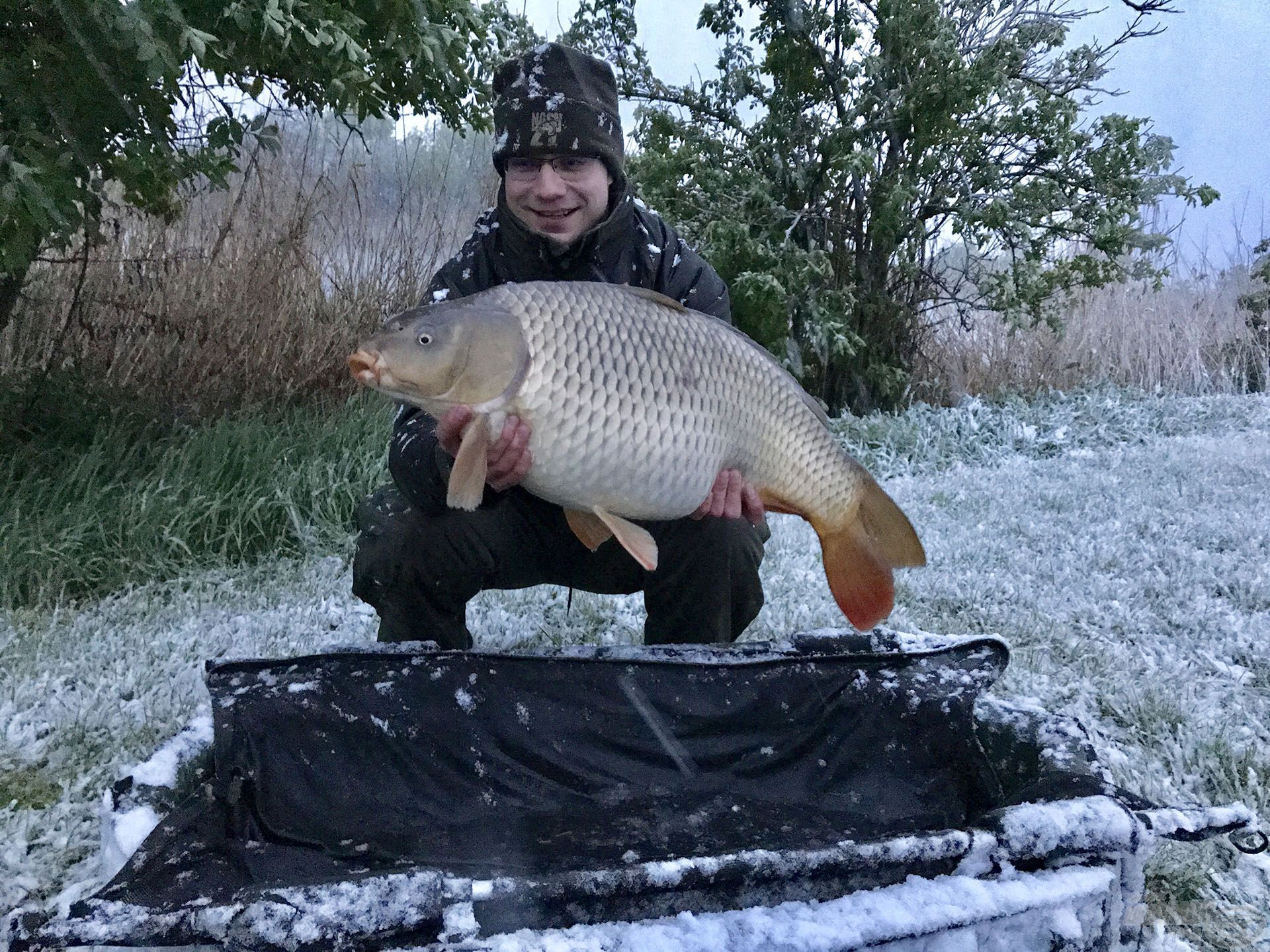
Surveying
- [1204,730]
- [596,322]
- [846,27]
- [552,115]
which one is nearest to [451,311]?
[596,322]

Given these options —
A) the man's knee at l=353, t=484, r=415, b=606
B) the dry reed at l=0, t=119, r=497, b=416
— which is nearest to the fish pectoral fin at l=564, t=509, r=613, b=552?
the man's knee at l=353, t=484, r=415, b=606

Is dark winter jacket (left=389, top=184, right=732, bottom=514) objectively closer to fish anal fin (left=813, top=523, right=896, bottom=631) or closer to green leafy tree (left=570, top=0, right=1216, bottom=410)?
fish anal fin (left=813, top=523, right=896, bottom=631)

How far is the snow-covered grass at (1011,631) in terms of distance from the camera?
3.67 ft

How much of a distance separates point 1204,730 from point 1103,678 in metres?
0.21

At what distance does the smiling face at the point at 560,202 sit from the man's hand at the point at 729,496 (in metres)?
0.45

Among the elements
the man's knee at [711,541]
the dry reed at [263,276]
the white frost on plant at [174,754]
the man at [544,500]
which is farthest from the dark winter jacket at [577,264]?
the dry reed at [263,276]

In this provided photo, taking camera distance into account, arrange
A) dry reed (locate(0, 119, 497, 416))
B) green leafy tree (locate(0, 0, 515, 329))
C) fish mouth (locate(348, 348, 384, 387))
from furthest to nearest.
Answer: dry reed (locate(0, 119, 497, 416)) → green leafy tree (locate(0, 0, 515, 329)) → fish mouth (locate(348, 348, 384, 387))

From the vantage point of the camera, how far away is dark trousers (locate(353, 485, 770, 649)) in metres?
1.35

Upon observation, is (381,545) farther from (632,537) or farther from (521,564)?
(632,537)

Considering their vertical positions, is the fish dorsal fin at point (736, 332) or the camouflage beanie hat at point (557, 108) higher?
the camouflage beanie hat at point (557, 108)

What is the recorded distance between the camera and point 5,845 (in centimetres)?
106

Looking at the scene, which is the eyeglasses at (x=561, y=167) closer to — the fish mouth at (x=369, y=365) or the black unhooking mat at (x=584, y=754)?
the fish mouth at (x=369, y=365)

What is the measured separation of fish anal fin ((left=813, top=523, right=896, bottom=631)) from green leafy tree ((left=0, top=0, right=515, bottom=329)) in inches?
48.5

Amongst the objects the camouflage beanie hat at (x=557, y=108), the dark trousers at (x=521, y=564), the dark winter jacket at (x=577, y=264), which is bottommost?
the dark trousers at (x=521, y=564)
